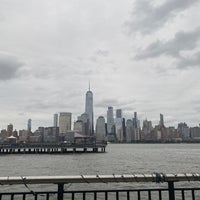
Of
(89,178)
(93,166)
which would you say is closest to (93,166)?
(93,166)

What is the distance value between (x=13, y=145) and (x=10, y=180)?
138399mm

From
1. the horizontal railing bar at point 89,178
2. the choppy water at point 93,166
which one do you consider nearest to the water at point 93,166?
the choppy water at point 93,166

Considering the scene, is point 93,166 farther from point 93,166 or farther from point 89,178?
point 89,178

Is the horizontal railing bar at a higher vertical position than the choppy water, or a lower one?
higher

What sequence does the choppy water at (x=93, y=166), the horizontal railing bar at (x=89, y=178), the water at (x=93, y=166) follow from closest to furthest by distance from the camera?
the horizontal railing bar at (x=89, y=178) → the choppy water at (x=93, y=166) → the water at (x=93, y=166)

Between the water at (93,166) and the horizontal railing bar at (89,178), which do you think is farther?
the water at (93,166)

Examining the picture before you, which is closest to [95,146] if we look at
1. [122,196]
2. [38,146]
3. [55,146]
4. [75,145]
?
[75,145]

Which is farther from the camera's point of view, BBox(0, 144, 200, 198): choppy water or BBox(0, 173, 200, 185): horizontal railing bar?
BBox(0, 144, 200, 198): choppy water

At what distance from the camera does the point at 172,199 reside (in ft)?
19.1

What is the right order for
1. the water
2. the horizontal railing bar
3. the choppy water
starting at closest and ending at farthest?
the horizontal railing bar, the choppy water, the water

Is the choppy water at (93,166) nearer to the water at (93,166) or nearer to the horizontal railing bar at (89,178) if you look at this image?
the water at (93,166)

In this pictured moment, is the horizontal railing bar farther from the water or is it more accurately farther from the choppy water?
the water

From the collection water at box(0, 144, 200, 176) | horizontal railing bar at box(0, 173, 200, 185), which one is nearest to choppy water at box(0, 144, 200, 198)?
water at box(0, 144, 200, 176)

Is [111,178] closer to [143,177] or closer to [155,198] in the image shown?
[143,177]
